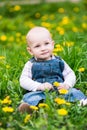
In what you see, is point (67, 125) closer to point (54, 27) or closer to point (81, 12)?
point (54, 27)

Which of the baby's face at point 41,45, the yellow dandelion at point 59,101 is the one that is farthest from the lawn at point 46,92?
the baby's face at point 41,45

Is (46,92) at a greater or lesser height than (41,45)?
lesser

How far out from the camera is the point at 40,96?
14.8 feet

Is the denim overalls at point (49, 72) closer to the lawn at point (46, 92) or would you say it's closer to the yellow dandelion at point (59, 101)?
the lawn at point (46, 92)

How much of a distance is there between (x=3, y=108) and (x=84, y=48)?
1794 mm

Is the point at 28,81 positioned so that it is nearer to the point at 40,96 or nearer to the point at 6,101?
the point at 40,96

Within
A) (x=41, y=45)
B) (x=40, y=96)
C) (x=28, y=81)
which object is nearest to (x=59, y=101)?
(x=40, y=96)

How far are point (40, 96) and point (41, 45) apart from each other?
0.47 m

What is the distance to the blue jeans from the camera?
4.48m

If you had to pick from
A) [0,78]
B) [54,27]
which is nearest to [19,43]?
[54,27]

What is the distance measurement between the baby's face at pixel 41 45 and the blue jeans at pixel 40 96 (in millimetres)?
359

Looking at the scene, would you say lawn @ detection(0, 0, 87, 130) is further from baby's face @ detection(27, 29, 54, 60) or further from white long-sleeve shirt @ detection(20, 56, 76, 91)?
baby's face @ detection(27, 29, 54, 60)

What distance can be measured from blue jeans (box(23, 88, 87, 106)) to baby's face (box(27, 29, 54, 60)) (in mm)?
359

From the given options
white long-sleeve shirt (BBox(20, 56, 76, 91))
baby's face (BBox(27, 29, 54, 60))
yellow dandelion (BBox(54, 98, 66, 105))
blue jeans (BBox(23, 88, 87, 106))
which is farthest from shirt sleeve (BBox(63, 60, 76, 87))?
yellow dandelion (BBox(54, 98, 66, 105))
